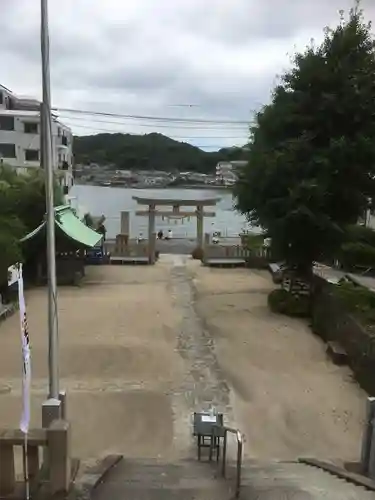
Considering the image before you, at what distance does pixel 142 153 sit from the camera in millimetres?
58156

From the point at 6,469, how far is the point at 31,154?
33.0 meters

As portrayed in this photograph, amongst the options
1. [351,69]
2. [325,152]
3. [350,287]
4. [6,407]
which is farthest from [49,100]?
[351,69]

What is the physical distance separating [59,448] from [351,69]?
1273 centimetres

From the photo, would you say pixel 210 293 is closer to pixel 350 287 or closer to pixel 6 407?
pixel 350 287

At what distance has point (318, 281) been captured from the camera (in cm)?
1461

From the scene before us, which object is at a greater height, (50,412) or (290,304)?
(50,412)

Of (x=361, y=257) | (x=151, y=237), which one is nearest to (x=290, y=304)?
(x=361, y=257)

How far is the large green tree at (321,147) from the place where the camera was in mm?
13664

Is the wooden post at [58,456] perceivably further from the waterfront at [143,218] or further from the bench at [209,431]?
the waterfront at [143,218]

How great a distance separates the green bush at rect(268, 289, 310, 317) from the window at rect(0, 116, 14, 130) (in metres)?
25.6

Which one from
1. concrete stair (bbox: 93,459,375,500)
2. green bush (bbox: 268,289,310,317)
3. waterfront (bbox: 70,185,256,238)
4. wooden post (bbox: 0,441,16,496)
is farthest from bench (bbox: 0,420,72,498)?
waterfront (bbox: 70,185,256,238)

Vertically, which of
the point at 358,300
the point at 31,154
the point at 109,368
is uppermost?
the point at 31,154

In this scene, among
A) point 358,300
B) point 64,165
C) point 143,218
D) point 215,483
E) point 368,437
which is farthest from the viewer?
point 143,218

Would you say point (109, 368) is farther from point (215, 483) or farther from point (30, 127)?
point (30, 127)
